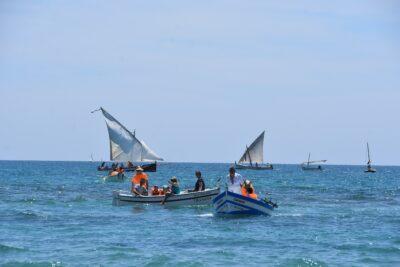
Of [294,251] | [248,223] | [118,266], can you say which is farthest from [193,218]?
[118,266]

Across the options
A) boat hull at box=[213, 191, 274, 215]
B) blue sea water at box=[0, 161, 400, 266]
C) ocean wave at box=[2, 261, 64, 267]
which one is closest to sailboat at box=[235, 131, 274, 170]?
blue sea water at box=[0, 161, 400, 266]

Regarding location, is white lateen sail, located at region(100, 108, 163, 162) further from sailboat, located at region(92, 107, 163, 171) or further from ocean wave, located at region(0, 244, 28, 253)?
ocean wave, located at region(0, 244, 28, 253)

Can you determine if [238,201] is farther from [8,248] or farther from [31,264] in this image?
[31,264]

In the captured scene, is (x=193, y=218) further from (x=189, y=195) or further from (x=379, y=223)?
(x=379, y=223)

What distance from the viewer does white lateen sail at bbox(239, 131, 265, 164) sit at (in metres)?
132

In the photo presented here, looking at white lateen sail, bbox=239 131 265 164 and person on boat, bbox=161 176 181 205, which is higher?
white lateen sail, bbox=239 131 265 164

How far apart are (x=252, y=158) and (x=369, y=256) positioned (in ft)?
371

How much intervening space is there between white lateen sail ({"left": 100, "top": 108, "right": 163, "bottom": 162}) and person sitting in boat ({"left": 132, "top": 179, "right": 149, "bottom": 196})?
50.3 metres

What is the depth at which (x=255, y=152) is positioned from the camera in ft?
440

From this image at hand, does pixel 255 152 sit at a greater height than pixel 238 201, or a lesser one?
greater

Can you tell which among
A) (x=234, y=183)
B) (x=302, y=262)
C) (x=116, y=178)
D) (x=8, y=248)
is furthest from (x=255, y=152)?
(x=302, y=262)

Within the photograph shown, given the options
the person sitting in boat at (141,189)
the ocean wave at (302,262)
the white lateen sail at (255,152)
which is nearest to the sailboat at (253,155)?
the white lateen sail at (255,152)

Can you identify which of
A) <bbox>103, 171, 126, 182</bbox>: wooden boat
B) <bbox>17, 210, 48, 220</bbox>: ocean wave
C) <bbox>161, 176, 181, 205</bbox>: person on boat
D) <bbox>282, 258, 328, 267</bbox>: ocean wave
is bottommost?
<bbox>282, 258, 328, 267</bbox>: ocean wave

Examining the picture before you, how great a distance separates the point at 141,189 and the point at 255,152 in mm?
96106
